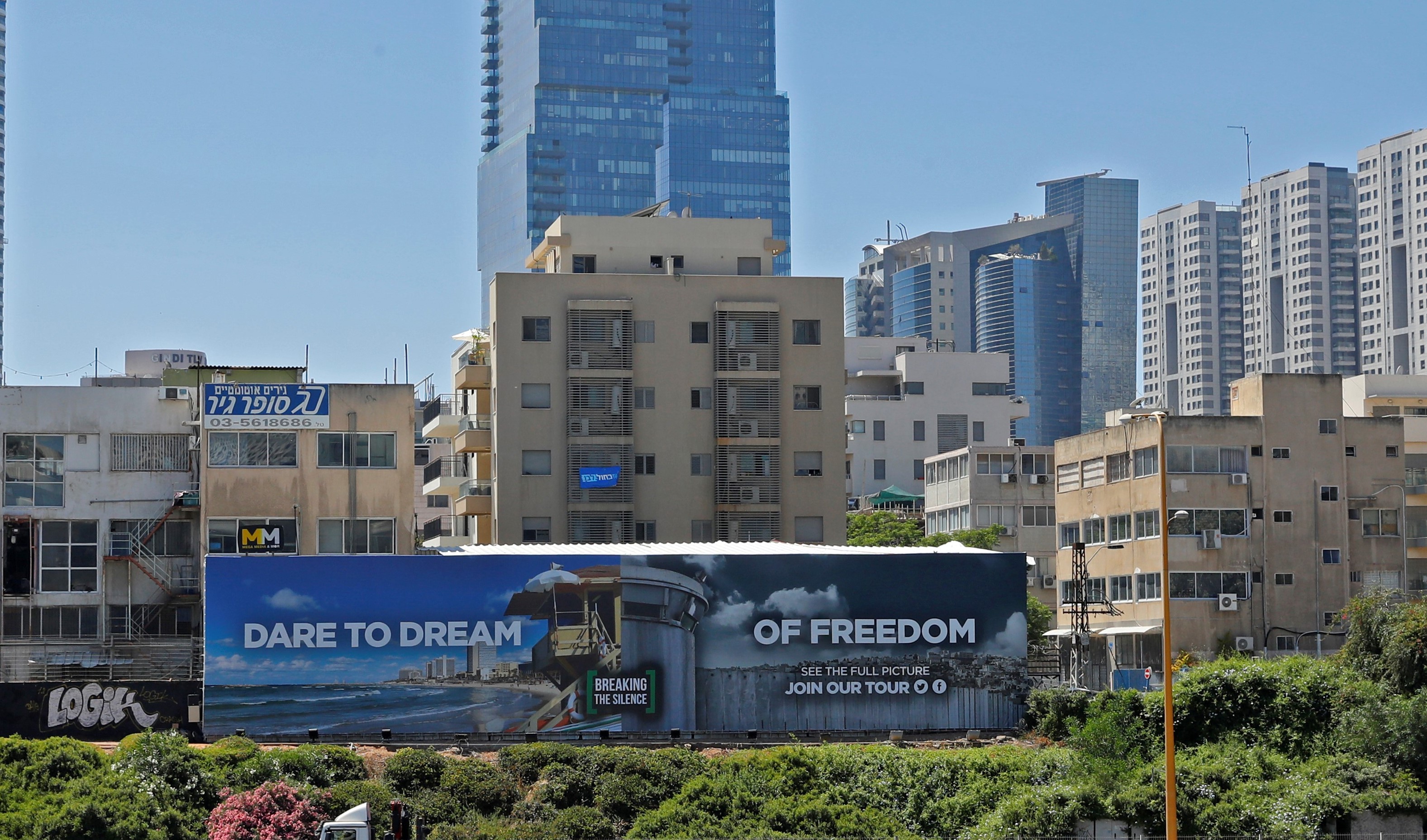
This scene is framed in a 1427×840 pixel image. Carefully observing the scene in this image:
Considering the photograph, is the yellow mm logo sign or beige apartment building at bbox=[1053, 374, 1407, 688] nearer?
the yellow mm logo sign

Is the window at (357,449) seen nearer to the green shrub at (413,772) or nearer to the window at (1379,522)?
the green shrub at (413,772)

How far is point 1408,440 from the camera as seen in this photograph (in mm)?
107625

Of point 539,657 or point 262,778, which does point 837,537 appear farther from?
point 262,778

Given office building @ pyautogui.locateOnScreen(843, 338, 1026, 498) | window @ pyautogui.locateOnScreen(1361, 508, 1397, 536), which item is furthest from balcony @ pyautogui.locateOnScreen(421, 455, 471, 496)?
office building @ pyautogui.locateOnScreen(843, 338, 1026, 498)

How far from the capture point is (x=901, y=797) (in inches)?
1874

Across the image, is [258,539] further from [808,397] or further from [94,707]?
[808,397]

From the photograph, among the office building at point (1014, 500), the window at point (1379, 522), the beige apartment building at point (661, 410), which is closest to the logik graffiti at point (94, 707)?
the beige apartment building at point (661, 410)

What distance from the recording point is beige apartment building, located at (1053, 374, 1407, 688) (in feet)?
282

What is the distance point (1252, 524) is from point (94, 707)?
56.8 meters

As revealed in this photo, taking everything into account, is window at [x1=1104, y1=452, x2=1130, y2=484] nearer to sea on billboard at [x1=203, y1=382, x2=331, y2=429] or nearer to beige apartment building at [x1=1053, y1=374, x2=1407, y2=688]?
beige apartment building at [x1=1053, y1=374, x2=1407, y2=688]

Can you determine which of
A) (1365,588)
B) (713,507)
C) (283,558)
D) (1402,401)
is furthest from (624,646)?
(1402,401)

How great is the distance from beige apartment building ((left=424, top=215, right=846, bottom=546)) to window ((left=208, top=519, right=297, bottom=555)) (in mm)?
22190

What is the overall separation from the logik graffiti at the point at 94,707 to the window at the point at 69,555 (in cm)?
1525

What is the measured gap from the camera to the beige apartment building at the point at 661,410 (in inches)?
3649
